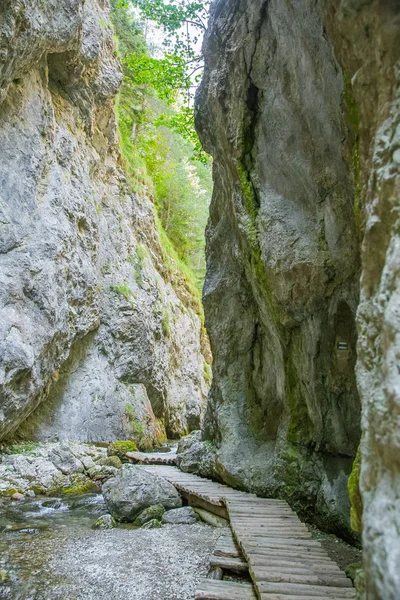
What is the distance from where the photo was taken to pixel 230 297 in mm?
10688

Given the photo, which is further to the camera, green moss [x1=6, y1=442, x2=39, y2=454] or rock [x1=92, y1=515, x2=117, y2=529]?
green moss [x1=6, y1=442, x2=39, y2=454]

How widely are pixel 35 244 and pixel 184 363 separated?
13807 millimetres

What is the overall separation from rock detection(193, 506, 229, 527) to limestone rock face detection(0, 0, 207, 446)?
574 centimetres

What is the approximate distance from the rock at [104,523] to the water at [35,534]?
17 cm

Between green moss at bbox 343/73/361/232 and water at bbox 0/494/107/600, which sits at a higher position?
green moss at bbox 343/73/361/232

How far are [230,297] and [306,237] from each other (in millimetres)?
4003

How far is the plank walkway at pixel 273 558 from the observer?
13.9 feet

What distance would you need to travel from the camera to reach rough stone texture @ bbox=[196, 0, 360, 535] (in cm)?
634

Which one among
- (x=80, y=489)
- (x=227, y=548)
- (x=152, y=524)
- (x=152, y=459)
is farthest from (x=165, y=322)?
(x=227, y=548)

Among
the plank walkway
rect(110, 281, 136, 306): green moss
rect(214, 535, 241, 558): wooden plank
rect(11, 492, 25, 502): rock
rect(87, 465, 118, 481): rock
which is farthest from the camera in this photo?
rect(110, 281, 136, 306): green moss

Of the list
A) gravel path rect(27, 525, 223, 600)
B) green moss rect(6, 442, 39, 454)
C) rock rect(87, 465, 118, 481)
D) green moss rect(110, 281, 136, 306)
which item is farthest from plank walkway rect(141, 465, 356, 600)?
green moss rect(110, 281, 136, 306)

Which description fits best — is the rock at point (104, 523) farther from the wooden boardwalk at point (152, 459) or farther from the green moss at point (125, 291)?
the green moss at point (125, 291)

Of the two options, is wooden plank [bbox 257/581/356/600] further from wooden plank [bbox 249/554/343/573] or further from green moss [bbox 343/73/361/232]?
green moss [bbox 343/73/361/232]

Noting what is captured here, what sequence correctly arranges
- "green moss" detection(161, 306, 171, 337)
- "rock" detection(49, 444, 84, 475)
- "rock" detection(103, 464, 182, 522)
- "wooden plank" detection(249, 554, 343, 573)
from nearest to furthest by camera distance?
"wooden plank" detection(249, 554, 343, 573) < "rock" detection(103, 464, 182, 522) < "rock" detection(49, 444, 84, 475) < "green moss" detection(161, 306, 171, 337)
